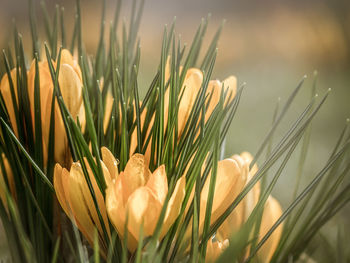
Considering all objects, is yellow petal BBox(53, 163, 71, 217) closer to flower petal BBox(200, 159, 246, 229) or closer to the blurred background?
flower petal BBox(200, 159, 246, 229)

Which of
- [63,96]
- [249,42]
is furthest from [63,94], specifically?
[249,42]

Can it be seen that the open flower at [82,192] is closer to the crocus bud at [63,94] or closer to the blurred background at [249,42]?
the crocus bud at [63,94]

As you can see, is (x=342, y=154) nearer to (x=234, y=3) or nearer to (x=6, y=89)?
(x=6, y=89)

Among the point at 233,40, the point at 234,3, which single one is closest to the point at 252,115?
the point at 233,40

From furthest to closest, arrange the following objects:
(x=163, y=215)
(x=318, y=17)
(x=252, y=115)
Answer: (x=252, y=115) < (x=318, y=17) < (x=163, y=215)

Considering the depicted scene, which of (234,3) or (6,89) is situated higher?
(234,3)

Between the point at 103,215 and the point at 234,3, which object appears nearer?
the point at 103,215

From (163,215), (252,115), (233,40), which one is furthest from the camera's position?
(233,40)
